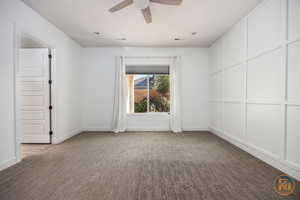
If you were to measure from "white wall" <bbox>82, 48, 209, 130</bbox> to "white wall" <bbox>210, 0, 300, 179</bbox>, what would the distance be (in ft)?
4.50

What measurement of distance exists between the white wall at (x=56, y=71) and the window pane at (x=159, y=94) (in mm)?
2442

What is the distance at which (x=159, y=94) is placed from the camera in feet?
19.8

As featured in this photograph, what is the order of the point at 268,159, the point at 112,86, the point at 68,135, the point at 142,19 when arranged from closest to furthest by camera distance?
the point at 268,159, the point at 142,19, the point at 68,135, the point at 112,86

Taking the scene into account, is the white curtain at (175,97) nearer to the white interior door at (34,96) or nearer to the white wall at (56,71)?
the white wall at (56,71)

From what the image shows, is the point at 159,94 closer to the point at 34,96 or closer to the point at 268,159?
the point at 34,96

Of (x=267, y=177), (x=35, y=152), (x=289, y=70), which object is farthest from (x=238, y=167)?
(x=35, y=152)

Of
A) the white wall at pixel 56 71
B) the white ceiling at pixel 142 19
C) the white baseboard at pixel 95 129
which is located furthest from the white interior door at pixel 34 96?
the white baseboard at pixel 95 129

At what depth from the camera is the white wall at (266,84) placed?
2322 mm

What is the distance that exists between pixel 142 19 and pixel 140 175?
307 centimetres

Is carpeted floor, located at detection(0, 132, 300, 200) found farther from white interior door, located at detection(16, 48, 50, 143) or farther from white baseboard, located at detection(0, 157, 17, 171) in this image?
white interior door, located at detection(16, 48, 50, 143)

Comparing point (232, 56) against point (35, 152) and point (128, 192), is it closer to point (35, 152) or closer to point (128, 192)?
point (128, 192)

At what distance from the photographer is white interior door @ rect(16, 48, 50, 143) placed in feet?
13.4

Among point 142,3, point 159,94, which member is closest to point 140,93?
point 159,94

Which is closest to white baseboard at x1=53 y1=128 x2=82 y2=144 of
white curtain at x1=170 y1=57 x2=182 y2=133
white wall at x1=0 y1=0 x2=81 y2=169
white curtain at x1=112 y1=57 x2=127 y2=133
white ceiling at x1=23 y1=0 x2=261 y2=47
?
white wall at x1=0 y1=0 x2=81 y2=169
